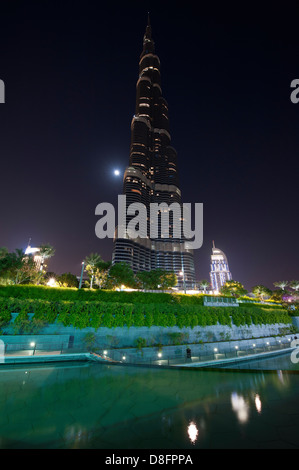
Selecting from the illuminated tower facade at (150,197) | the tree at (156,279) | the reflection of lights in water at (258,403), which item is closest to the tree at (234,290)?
the tree at (156,279)

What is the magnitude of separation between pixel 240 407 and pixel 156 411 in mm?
2009

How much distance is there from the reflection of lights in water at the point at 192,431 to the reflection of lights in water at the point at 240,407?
3.22 ft

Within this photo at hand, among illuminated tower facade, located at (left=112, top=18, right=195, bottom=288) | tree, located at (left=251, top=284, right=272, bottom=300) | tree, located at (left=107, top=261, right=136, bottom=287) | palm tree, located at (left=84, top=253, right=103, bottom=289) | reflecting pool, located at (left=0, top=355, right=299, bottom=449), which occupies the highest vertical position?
illuminated tower facade, located at (left=112, top=18, right=195, bottom=288)

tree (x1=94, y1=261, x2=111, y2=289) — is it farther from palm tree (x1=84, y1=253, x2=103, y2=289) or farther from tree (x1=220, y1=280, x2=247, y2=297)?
tree (x1=220, y1=280, x2=247, y2=297)

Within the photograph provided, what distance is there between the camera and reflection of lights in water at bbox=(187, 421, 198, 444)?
11.0ft

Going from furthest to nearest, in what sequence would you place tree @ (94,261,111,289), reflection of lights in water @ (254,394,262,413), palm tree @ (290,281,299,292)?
palm tree @ (290,281,299,292) → tree @ (94,261,111,289) → reflection of lights in water @ (254,394,262,413)

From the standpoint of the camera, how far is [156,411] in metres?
4.54

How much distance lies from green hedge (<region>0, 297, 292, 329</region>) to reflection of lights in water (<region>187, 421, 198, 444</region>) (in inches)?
820

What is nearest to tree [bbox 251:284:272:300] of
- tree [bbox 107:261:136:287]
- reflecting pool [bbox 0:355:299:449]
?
tree [bbox 107:261:136:287]

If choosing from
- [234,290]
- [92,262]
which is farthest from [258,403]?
[234,290]

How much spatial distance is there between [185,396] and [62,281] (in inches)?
2303

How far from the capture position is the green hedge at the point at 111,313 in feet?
67.2

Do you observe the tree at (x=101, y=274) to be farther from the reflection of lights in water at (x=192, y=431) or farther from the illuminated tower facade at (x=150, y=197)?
the illuminated tower facade at (x=150, y=197)
